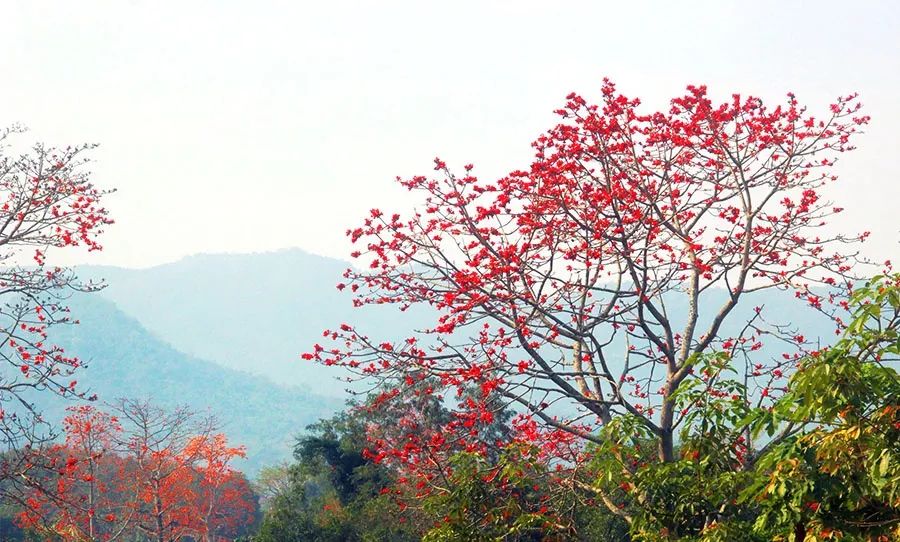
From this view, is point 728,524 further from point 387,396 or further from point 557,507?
point 387,396

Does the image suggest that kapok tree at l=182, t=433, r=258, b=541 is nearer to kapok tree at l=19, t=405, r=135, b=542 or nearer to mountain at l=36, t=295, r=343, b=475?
kapok tree at l=19, t=405, r=135, b=542

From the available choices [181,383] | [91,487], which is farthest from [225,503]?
[181,383]

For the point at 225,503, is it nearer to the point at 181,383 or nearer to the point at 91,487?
the point at 91,487

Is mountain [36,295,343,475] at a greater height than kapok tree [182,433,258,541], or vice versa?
mountain [36,295,343,475]

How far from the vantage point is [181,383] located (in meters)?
146

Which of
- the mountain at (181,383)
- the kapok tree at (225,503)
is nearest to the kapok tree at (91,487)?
the kapok tree at (225,503)

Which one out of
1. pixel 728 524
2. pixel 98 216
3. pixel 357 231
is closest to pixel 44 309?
pixel 98 216

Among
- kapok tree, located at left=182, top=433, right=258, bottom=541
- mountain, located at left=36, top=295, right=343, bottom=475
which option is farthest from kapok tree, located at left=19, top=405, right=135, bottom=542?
mountain, located at left=36, top=295, right=343, bottom=475

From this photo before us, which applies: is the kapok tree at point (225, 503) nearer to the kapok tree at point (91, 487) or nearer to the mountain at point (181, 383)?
the kapok tree at point (91, 487)

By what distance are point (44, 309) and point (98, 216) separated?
3.96ft

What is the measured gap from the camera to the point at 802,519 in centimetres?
540

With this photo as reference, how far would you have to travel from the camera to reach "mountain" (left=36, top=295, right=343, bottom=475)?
13238 cm

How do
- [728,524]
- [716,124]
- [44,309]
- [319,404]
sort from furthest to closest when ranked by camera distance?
[319,404] → [44,309] → [716,124] → [728,524]

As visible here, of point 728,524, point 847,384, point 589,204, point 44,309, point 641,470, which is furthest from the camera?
point 44,309
